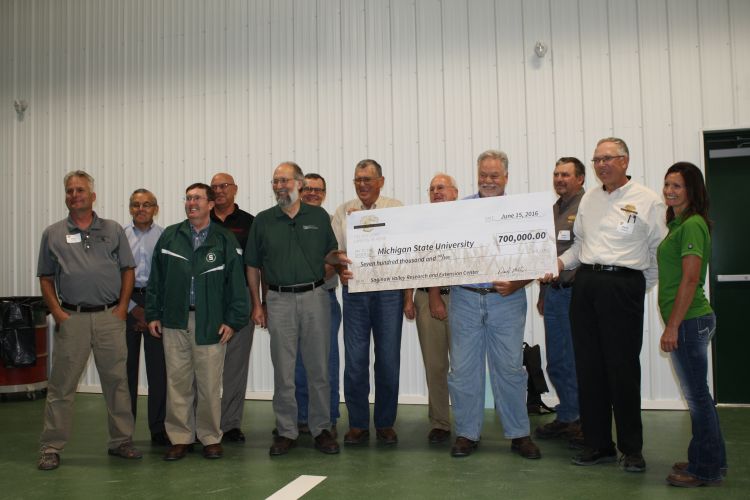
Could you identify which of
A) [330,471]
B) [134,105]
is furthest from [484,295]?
[134,105]

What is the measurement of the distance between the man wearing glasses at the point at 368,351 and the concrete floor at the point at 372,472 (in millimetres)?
182

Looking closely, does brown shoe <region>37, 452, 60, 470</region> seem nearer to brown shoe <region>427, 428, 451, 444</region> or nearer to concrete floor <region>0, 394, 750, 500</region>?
concrete floor <region>0, 394, 750, 500</region>

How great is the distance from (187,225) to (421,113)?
301 centimetres

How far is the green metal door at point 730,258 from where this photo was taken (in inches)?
221

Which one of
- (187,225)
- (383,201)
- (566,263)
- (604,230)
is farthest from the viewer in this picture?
(383,201)

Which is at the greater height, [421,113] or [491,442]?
[421,113]

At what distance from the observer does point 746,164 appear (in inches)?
226

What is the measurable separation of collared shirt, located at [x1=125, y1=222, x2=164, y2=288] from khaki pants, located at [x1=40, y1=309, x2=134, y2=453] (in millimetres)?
578

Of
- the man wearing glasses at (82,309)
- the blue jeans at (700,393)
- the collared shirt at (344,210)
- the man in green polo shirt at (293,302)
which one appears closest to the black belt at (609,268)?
the blue jeans at (700,393)

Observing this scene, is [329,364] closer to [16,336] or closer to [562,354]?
[562,354]

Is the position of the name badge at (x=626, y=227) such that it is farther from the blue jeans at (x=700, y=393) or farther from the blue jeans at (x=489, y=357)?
the blue jeans at (x=489, y=357)

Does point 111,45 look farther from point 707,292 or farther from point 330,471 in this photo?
point 707,292

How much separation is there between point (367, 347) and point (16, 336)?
4.33 meters

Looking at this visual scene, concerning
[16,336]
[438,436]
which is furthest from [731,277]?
[16,336]
